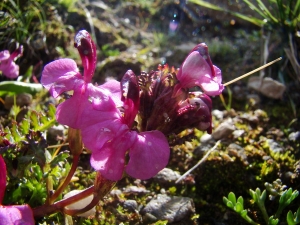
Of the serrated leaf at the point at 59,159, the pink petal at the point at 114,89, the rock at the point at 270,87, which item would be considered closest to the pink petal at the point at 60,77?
the pink petal at the point at 114,89

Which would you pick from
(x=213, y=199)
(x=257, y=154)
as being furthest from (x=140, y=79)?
(x=257, y=154)

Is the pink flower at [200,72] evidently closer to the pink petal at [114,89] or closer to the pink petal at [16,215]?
the pink petal at [114,89]

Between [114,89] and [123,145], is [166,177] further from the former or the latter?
[123,145]

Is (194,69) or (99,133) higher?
(194,69)

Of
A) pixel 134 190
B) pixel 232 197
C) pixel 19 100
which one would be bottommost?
pixel 134 190

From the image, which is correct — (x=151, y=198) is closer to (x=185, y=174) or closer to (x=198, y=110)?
(x=185, y=174)

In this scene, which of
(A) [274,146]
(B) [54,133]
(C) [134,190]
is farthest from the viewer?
(A) [274,146]

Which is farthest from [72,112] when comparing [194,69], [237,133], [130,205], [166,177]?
[237,133]

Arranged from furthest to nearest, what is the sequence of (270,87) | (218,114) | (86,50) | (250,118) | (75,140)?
(270,87), (218,114), (250,118), (75,140), (86,50)
